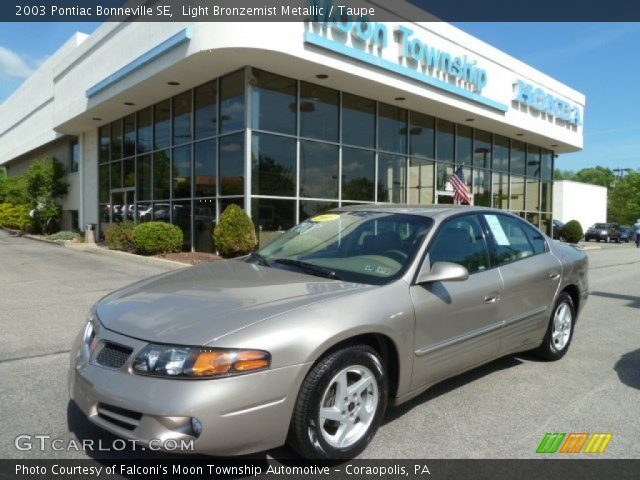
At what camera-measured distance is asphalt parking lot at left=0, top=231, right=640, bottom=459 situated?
3.14m

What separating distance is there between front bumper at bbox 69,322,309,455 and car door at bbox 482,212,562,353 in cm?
218

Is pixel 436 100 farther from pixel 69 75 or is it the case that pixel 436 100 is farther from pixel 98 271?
pixel 69 75

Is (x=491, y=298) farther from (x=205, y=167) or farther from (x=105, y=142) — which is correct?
(x=105, y=142)

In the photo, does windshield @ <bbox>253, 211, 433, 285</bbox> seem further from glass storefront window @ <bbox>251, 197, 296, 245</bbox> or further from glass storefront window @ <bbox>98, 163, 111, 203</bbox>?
glass storefront window @ <bbox>98, 163, 111, 203</bbox>

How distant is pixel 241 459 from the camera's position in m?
2.89

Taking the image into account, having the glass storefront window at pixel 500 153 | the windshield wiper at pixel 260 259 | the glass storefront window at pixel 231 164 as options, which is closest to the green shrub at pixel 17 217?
the glass storefront window at pixel 231 164

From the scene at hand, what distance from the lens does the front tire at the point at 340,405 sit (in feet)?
8.77

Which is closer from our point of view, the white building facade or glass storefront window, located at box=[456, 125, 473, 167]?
glass storefront window, located at box=[456, 125, 473, 167]

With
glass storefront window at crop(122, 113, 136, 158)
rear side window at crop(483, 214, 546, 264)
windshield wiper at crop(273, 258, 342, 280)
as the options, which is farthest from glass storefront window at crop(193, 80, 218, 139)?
windshield wiper at crop(273, 258, 342, 280)

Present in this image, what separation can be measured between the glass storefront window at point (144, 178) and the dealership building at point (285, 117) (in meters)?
0.07

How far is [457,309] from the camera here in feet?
11.6

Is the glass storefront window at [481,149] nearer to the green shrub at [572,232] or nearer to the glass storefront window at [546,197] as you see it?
the glass storefront window at [546,197]

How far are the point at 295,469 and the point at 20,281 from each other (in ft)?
29.0

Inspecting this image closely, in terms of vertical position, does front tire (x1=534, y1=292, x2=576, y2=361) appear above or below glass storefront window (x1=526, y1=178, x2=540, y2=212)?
below
